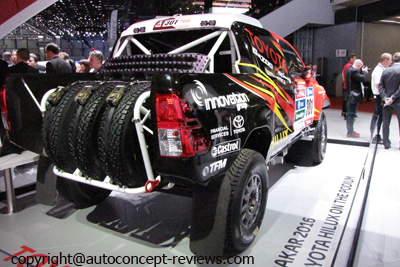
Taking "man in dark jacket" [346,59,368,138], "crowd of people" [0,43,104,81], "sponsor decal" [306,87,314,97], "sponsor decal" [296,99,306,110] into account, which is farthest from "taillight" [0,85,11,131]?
"man in dark jacket" [346,59,368,138]

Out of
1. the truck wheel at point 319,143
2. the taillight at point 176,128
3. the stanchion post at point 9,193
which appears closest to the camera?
the taillight at point 176,128

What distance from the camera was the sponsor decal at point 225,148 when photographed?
226 centimetres

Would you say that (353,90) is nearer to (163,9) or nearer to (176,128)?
(176,128)

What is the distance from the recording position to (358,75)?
7000 mm

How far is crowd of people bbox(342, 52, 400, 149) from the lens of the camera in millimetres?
5980

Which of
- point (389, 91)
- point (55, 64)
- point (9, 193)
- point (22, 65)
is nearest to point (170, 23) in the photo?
point (9, 193)

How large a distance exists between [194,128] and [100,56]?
13.6 ft

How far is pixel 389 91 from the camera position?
19.8 feet

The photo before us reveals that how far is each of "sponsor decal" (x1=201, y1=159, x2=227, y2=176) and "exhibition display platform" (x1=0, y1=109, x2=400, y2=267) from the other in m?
0.84

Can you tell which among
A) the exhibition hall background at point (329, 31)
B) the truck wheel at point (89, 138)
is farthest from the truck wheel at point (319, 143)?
the exhibition hall background at point (329, 31)

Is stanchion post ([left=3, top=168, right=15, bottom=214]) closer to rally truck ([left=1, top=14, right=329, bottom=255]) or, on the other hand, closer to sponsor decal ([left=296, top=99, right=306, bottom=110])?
rally truck ([left=1, top=14, right=329, bottom=255])

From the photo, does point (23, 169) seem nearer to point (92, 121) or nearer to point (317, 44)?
point (92, 121)

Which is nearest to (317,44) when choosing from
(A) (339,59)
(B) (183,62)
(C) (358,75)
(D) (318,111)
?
(A) (339,59)

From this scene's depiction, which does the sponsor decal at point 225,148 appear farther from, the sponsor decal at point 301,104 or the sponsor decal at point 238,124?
the sponsor decal at point 301,104
